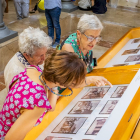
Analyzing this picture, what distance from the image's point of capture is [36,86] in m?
1.08

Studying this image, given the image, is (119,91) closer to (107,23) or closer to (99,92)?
(99,92)

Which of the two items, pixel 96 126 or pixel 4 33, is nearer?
pixel 96 126

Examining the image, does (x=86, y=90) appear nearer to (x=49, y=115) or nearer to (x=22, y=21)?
(x=49, y=115)

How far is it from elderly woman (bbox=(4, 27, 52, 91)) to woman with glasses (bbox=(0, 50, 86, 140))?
63 centimetres

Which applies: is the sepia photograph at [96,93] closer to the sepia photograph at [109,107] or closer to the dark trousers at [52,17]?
the sepia photograph at [109,107]

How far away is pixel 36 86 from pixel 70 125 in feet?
1.47

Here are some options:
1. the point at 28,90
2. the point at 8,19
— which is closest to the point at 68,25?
the point at 8,19

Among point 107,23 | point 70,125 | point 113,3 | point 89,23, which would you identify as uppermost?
point 89,23

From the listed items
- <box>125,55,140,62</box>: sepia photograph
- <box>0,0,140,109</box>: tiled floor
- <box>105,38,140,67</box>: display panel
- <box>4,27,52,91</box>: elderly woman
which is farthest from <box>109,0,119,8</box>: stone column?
<box>4,27,52,91</box>: elderly woman

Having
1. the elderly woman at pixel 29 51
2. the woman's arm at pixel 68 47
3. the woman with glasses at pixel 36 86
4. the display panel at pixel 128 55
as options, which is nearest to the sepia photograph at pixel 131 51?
the display panel at pixel 128 55

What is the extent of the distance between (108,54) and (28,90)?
147 centimetres

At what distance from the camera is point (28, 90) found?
1.07 m

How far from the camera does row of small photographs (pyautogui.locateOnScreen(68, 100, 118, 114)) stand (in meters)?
1.44

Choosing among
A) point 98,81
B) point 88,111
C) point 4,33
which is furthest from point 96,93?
point 4,33
